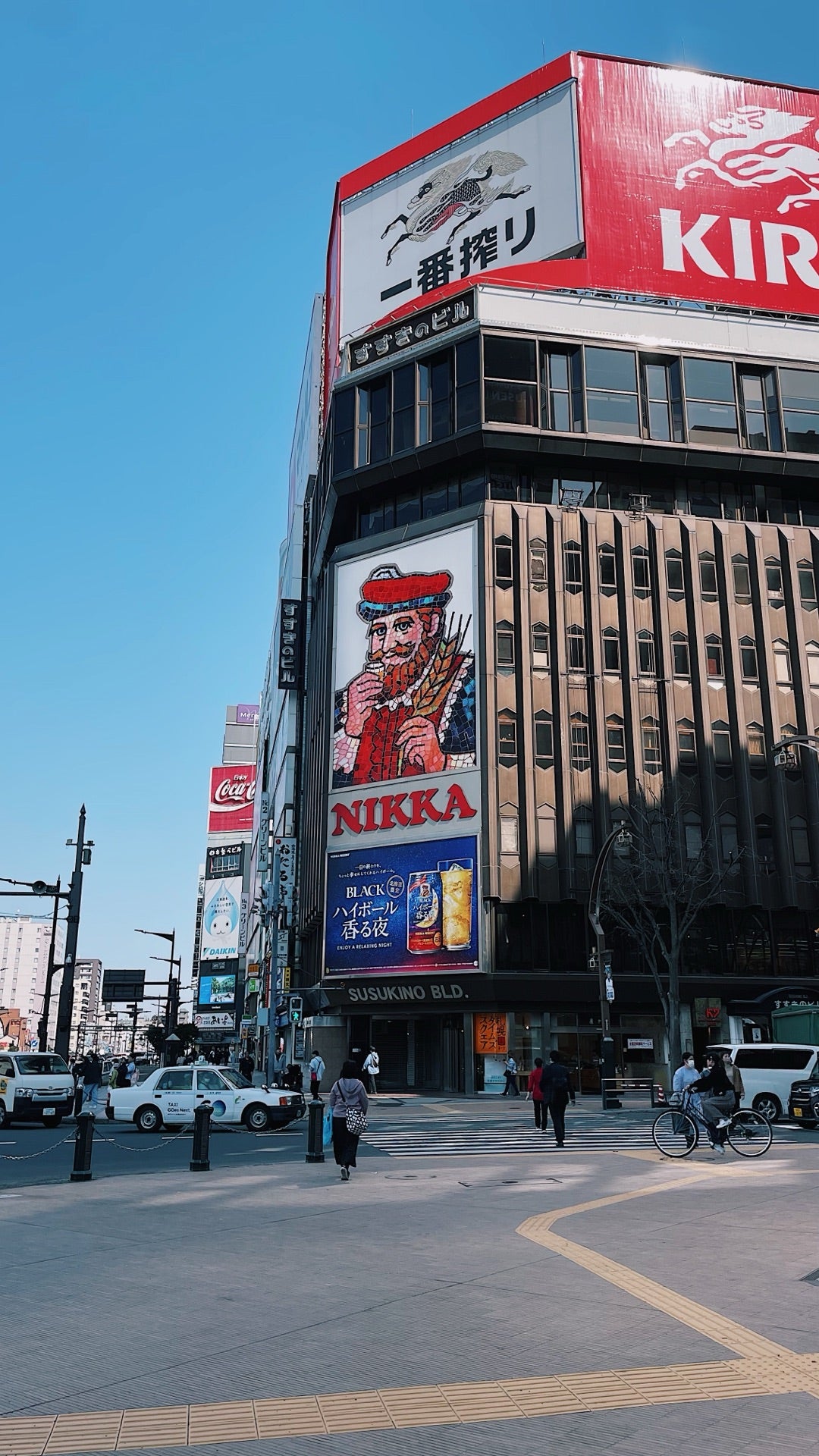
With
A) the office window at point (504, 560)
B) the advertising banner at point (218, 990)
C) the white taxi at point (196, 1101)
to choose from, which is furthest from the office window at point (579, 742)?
the advertising banner at point (218, 990)

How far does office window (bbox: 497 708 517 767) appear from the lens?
4928 cm

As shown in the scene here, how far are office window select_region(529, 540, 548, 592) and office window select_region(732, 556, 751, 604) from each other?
919 centimetres

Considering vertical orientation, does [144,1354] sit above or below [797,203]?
below

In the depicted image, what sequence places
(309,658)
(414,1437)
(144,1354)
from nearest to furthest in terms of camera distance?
(414,1437) → (144,1354) → (309,658)

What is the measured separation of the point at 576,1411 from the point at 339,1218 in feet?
24.6

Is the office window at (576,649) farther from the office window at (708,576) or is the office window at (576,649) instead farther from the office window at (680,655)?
the office window at (708,576)

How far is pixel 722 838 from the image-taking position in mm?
50062

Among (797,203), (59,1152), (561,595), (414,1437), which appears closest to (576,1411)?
(414,1437)

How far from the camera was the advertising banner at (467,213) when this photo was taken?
59.0 metres

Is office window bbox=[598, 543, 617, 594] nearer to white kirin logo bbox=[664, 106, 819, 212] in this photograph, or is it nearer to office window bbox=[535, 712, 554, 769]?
office window bbox=[535, 712, 554, 769]

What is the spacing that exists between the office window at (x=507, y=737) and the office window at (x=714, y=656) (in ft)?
32.2

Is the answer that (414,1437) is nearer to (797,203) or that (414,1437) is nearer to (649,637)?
(649,637)

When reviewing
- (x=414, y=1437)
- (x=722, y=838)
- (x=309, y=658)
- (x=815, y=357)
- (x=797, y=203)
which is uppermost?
(x=797, y=203)

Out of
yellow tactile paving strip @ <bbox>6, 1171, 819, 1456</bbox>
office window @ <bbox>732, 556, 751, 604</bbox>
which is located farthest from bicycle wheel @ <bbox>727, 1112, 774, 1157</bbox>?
office window @ <bbox>732, 556, 751, 604</bbox>
